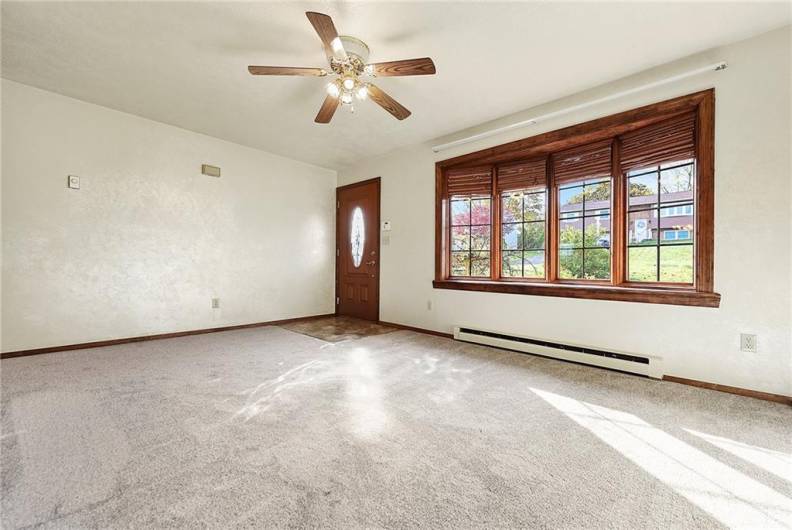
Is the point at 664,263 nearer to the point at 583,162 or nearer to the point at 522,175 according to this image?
the point at 583,162

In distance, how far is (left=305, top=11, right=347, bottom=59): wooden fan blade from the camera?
1922mm

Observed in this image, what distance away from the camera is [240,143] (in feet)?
16.1

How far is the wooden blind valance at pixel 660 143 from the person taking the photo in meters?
2.91

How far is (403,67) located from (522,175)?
2.25m

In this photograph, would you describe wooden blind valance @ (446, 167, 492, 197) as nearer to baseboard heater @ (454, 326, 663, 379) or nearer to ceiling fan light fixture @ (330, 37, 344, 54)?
baseboard heater @ (454, 326, 663, 379)

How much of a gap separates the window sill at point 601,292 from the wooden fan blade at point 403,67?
248cm

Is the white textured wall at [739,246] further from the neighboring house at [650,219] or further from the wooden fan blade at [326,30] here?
the wooden fan blade at [326,30]

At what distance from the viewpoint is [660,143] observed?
3.07 metres

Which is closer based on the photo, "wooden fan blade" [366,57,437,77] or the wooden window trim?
"wooden fan blade" [366,57,437,77]

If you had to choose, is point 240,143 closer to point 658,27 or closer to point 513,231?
point 513,231

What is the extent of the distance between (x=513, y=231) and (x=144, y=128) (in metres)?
4.79

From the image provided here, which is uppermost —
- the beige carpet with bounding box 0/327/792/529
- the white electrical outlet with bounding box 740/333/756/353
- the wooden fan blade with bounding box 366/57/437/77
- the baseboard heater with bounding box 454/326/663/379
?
the wooden fan blade with bounding box 366/57/437/77

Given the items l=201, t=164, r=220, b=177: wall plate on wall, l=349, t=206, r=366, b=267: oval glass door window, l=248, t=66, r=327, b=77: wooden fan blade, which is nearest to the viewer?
l=248, t=66, r=327, b=77: wooden fan blade

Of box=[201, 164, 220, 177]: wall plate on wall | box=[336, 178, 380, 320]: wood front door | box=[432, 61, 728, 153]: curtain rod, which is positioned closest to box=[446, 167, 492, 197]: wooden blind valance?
box=[432, 61, 728, 153]: curtain rod
